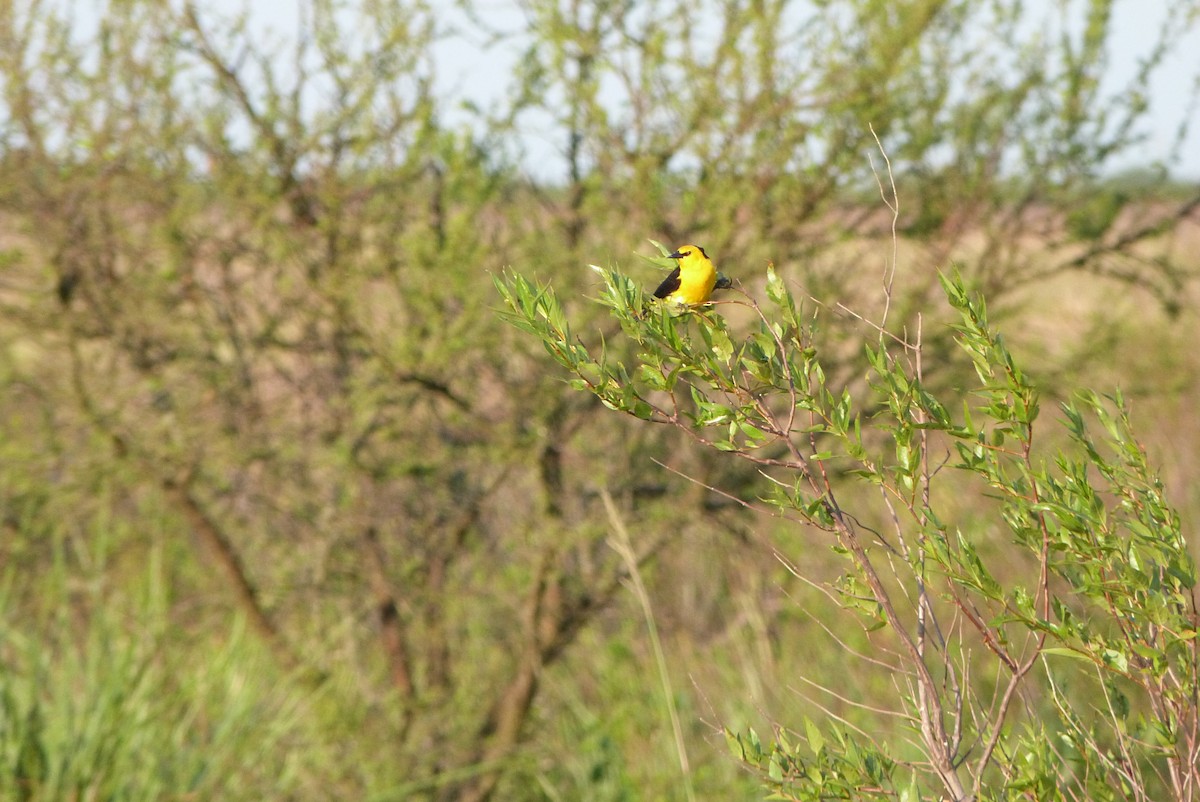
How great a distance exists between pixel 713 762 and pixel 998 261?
2.39 m

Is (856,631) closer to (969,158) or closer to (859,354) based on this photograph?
(859,354)

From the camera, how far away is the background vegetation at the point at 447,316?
200 inches

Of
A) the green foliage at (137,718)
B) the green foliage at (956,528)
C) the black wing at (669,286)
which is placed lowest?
the green foliage at (137,718)

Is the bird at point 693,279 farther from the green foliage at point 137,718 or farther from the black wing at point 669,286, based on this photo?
the green foliage at point 137,718

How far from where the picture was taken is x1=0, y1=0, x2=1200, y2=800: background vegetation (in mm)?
5082

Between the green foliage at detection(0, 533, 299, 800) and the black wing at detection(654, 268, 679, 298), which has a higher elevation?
the black wing at detection(654, 268, 679, 298)

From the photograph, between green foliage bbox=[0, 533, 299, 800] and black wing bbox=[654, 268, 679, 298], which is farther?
green foliage bbox=[0, 533, 299, 800]

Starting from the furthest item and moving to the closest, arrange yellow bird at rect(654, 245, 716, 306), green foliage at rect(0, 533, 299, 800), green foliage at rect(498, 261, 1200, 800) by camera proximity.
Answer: green foliage at rect(0, 533, 299, 800)
yellow bird at rect(654, 245, 716, 306)
green foliage at rect(498, 261, 1200, 800)

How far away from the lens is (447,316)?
5.33 meters

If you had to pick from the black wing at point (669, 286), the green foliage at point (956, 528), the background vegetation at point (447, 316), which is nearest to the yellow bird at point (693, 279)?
the black wing at point (669, 286)

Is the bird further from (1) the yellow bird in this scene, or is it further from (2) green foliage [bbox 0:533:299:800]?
(2) green foliage [bbox 0:533:299:800]

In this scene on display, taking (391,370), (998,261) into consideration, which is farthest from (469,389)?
(998,261)

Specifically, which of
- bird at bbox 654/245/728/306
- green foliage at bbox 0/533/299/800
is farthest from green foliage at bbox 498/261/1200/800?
green foliage at bbox 0/533/299/800

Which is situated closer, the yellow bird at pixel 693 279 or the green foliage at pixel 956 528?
the green foliage at pixel 956 528
